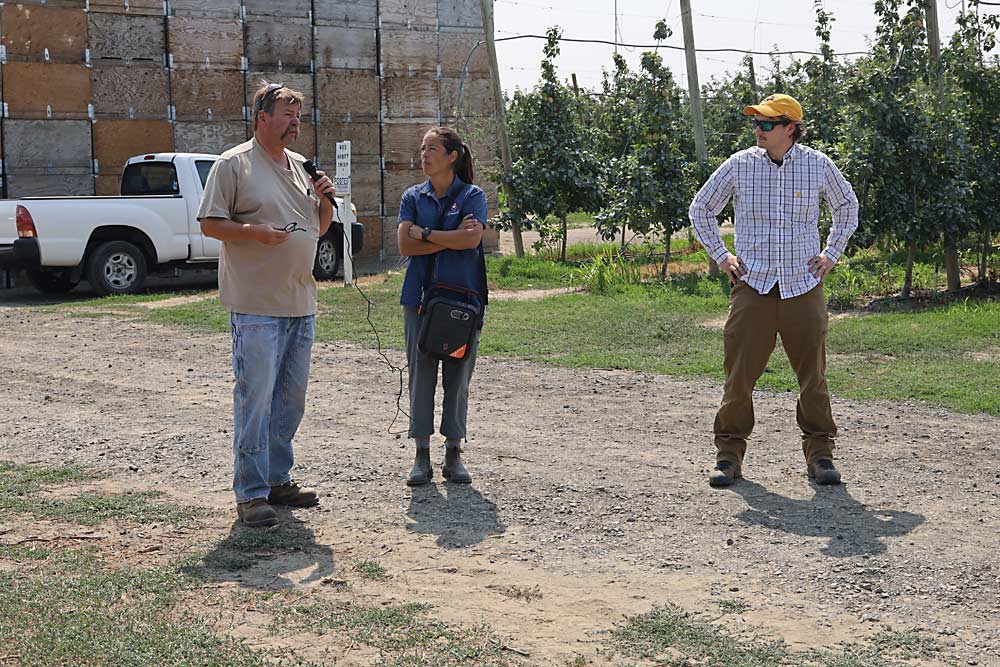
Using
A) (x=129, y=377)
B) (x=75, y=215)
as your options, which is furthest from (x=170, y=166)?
(x=129, y=377)

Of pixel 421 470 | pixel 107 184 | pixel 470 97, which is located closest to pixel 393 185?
pixel 470 97

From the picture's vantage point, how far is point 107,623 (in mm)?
4320

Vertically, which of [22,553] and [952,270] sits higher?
[952,270]

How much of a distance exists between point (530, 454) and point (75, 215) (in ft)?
33.3

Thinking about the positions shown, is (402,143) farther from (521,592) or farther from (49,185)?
(521,592)

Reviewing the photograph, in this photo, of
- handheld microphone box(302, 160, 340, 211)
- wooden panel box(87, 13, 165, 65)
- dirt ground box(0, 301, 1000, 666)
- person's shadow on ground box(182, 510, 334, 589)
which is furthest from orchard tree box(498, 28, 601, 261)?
person's shadow on ground box(182, 510, 334, 589)

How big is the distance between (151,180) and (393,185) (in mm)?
5910

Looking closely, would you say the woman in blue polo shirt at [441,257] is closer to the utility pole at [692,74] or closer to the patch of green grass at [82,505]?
the patch of green grass at [82,505]

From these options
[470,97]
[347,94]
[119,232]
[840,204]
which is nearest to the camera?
[840,204]

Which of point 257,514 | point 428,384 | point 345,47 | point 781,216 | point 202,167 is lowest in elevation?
point 257,514

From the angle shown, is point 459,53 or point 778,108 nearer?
point 778,108

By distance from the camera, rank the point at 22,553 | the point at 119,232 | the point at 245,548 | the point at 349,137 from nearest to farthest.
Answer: the point at 22,553 → the point at 245,548 → the point at 119,232 → the point at 349,137

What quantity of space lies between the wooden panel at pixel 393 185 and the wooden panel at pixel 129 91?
4.02m

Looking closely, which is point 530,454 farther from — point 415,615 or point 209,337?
point 209,337
